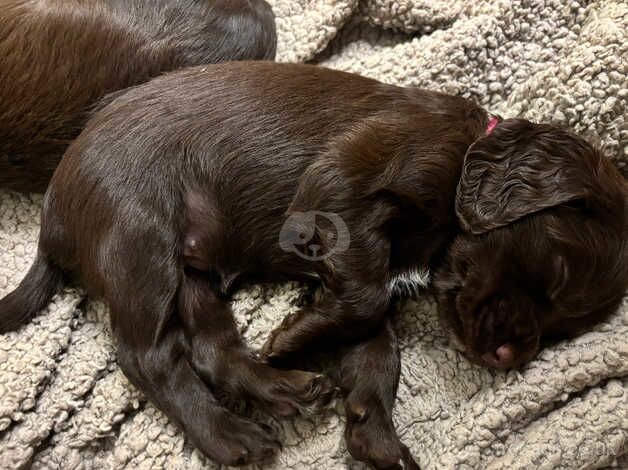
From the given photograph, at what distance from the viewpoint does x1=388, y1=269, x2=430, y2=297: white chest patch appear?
2223mm

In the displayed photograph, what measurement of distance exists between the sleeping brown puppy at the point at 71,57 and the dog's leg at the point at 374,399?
1.17 m

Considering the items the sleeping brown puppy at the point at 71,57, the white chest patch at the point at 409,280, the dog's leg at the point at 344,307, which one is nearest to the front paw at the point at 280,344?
the dog's leg at the point at 344,307

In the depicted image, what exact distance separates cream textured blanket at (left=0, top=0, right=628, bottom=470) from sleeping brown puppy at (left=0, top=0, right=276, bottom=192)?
11.1 inches

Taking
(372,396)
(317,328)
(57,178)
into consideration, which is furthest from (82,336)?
(372,396)

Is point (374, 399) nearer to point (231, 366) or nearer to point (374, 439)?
point (374, 439)

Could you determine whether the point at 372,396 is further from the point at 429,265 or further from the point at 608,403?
the point at 608,403

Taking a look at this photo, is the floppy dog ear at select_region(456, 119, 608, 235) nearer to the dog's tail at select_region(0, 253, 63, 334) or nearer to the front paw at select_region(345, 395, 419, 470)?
the front paw at select_region(345, 395, 419, 470)

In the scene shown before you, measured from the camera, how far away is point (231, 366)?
2082 millimetres

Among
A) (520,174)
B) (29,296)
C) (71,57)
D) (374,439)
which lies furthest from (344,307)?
(71,57)

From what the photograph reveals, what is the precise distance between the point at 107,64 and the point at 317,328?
117 centimetres

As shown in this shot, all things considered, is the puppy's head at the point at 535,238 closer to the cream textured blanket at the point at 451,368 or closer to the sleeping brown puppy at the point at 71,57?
the cream textured blanket at the point at 451,368

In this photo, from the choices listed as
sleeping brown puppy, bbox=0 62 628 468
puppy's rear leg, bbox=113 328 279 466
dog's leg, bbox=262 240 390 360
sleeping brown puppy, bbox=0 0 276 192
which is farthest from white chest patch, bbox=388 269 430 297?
sleeping brown puppy, bbox=0 0 276 192

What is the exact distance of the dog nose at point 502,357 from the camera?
200 cm

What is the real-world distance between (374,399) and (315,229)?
55 centimetres
